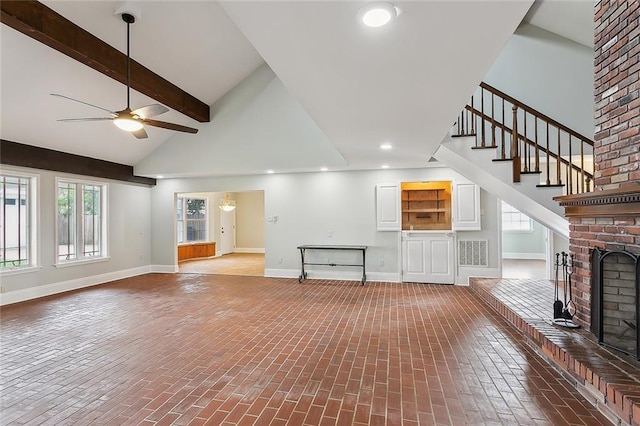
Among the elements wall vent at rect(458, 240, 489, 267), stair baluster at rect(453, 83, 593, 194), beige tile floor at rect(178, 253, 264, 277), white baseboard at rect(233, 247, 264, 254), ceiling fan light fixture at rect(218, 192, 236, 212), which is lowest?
beige tile floor at rect(178, 253, 264, 277)

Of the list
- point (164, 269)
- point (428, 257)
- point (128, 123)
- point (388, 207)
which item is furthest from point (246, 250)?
point (128, 123)

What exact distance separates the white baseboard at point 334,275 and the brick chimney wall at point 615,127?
3779mm

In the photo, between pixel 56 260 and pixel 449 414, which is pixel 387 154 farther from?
pixel 56 260

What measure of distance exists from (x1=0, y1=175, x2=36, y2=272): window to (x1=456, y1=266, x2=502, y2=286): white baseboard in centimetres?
797

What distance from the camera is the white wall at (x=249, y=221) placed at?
12.3m

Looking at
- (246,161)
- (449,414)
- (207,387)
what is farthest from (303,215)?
(449,414)

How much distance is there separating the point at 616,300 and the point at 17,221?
814cm

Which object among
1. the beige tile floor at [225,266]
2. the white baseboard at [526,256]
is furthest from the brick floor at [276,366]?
the white baseboard at [526,256]

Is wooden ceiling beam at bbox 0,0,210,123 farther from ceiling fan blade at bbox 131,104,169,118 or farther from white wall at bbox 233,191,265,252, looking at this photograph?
white wall at bbox 233,191,265,252

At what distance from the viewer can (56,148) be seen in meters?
5.74

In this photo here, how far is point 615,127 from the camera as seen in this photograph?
260 centimetres

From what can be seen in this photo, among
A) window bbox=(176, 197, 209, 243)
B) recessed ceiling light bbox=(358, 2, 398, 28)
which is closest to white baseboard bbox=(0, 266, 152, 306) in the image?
window bbox=(176, 197, 209, 243)

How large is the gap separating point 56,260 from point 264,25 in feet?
21.5

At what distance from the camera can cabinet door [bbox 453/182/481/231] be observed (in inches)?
240
